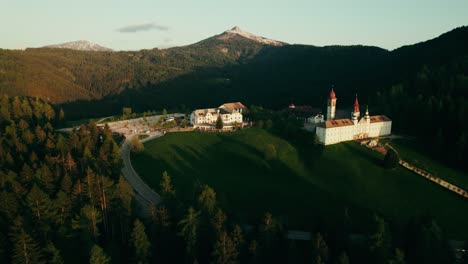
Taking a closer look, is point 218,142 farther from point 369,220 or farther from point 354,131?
point 369,220

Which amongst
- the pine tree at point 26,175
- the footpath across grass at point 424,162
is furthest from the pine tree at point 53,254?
the footpath across grass at point 424,162

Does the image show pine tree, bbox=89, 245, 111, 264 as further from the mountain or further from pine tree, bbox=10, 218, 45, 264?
the mountain

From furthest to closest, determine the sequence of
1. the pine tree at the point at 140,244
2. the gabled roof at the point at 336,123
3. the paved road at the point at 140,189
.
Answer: the gabled roof at the point at 336,123
the paved road at the point at 140,189
the pine tree at the point at 140,244

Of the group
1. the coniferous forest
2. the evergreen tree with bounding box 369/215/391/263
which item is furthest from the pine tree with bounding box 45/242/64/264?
the evergreen tree with bounding box 369/215/391/263

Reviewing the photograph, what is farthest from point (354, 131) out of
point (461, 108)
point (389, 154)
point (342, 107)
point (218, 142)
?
point (342, 107)

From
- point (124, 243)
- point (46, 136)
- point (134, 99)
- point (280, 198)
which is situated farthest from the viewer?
point (134, 99)

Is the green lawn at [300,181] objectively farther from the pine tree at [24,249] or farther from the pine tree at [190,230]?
the pine tree at [24,249]
